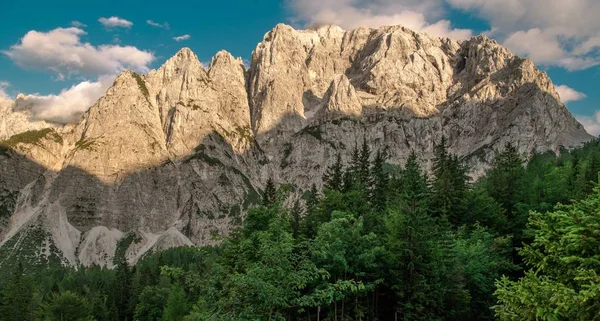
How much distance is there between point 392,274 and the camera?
27859 mm

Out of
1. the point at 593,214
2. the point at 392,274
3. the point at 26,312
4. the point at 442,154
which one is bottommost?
the point at 26,312

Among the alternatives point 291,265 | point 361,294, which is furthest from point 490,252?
point 291,265

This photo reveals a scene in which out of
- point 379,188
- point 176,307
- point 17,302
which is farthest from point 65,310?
point 379,188

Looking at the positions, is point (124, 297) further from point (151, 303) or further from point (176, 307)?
point (176, 307)

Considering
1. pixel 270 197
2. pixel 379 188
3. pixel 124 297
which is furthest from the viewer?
pixel 124 297

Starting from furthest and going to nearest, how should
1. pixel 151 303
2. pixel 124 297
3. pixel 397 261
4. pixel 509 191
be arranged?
pixel 124 297 < pixel 151 303 < pixel 509 191 < pixel 397 261

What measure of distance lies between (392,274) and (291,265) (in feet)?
57.9

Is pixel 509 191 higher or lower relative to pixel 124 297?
higher

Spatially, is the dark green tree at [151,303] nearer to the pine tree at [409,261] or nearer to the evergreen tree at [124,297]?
the evergreen tree at [124,297]

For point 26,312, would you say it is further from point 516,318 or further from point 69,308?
point 516,318

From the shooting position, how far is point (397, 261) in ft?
90.3

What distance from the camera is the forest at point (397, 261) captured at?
11.2 metres

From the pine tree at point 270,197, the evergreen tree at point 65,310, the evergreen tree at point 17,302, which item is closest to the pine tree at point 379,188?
the pine tree at point 270,197

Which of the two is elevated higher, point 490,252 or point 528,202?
point 528,202
